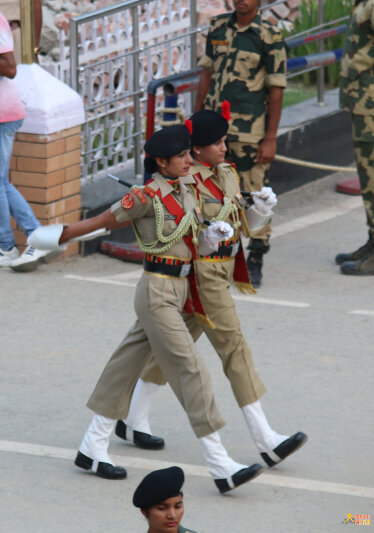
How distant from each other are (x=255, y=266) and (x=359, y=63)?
1.51m

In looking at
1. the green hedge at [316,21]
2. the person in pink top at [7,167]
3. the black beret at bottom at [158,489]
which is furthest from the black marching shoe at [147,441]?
the green hedge at [316,21]

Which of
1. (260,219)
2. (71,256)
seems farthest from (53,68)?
(260,219)

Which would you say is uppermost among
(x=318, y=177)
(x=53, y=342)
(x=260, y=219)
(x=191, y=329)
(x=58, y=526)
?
(x=260, y=219)

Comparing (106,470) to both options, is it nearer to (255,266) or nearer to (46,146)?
(255,266)

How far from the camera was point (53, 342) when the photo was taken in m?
7.03

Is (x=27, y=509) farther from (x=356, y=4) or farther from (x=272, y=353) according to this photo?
(x=356, y=4)

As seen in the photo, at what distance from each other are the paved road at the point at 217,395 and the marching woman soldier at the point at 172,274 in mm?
171

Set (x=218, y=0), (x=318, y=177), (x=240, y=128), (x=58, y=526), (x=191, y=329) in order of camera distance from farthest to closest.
Answer: (x=218, y=0), (x=318, y=177), (x=240, y=128), (x=191, y=329), (x=58, y=526)

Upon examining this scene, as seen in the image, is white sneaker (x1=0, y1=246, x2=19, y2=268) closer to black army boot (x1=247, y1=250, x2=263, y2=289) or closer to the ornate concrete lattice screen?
the ornate concrete lattice screen

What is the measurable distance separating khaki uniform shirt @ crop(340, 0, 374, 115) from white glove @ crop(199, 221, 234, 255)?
3330mm

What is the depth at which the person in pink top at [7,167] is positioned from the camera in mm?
7938

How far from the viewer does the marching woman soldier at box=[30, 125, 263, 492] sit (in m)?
5.12

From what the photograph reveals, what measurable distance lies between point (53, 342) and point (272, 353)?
123 centimetres

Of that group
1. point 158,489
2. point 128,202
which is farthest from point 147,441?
point 158,489
